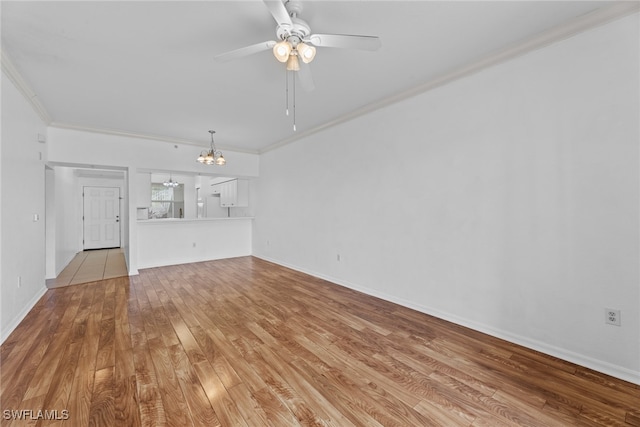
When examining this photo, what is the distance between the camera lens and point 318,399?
5.48 ft

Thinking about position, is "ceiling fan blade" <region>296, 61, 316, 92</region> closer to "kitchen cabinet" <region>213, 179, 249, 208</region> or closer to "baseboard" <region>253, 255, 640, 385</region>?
"baseboard" <region>253, 255, 640, 385</region>

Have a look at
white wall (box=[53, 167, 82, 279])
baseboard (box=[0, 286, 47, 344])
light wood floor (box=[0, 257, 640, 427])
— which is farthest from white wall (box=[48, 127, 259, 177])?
light wood floor (box=[0, 257, 640, 427])

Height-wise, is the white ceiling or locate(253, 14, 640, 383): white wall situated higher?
the white ceiling

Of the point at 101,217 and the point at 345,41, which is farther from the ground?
the point at 345,41

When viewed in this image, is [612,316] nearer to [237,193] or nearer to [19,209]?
[19,209]

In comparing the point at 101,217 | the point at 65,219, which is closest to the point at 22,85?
the point at 65,219

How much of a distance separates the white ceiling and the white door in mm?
5255

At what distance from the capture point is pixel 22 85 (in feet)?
9.23

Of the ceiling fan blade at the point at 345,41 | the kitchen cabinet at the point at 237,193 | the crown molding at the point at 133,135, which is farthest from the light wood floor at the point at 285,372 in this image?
the kitchen cabinet at the point at 237,193

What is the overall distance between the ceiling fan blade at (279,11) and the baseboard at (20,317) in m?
3.60

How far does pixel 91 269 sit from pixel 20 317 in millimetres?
2925

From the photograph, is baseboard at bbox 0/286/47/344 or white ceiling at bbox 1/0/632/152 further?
baseboard at bbox 0/286/47/344

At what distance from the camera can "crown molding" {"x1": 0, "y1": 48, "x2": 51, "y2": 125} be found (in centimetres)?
239

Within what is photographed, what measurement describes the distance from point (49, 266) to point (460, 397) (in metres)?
6.38
